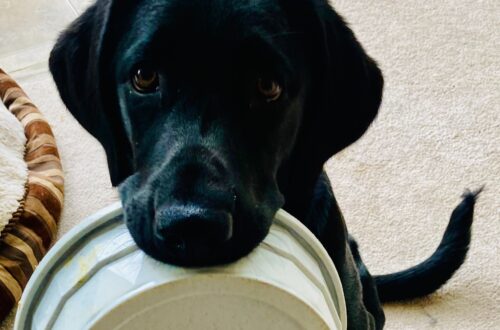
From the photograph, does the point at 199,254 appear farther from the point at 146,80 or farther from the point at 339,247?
the point at 339,247

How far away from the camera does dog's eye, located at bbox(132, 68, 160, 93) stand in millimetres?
1176

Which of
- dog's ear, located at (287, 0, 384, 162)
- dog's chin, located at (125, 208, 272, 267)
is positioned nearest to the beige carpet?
dog's ear, located at (287, 0, 384, 162)

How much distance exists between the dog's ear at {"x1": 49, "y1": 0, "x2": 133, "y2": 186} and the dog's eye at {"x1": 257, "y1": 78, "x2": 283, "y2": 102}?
276 mm

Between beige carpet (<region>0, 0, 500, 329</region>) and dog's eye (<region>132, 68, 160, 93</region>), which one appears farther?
beige carpet (<region>0, 0, 500, 329</region>)

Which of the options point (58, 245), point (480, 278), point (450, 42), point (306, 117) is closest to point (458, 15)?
point (450, 42)

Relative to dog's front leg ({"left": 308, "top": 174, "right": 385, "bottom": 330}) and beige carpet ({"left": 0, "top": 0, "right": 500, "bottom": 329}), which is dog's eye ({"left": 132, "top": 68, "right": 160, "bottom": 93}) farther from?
beige carpet ({"left": 0, "top": 0, "right": 500, "bottom": 329})

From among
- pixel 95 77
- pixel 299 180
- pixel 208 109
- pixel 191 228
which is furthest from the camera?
pixel 299 180

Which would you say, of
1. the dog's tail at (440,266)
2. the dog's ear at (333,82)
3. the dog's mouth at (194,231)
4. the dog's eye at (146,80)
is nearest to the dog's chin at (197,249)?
the dog's mouth at (194,231)

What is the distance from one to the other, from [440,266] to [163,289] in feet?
3.29

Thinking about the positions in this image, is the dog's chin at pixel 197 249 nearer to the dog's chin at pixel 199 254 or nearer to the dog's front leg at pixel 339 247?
the dog's chin at pixel 199 254

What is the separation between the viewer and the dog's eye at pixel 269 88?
1.18 m

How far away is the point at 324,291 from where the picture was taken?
116 cm

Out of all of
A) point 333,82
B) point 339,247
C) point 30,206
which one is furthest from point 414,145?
point 30,206

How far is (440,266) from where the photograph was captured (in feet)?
5.94
